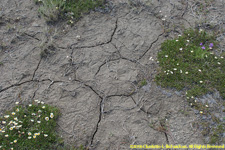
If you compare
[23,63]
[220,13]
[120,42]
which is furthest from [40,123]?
[220,13]

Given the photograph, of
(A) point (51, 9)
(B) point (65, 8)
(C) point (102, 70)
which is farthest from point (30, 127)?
(B) point (65, 8)

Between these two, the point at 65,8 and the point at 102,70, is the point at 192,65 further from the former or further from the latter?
the point at 65,8

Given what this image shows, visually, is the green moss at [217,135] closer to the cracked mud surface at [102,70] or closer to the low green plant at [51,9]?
the cracked mud surface at [102,70]

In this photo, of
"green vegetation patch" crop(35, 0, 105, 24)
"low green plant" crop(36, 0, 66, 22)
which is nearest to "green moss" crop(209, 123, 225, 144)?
"green vegetation patch" crop(35, 0, 105, 24)

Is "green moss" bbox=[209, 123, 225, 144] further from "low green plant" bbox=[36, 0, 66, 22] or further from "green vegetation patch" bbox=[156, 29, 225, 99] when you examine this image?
"low green plant" bbox=[36, 0, 66, 22]

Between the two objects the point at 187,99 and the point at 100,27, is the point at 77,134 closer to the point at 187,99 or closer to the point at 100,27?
the point at 187,99

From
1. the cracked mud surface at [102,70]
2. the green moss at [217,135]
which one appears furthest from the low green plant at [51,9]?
the green moss at [217,135]
